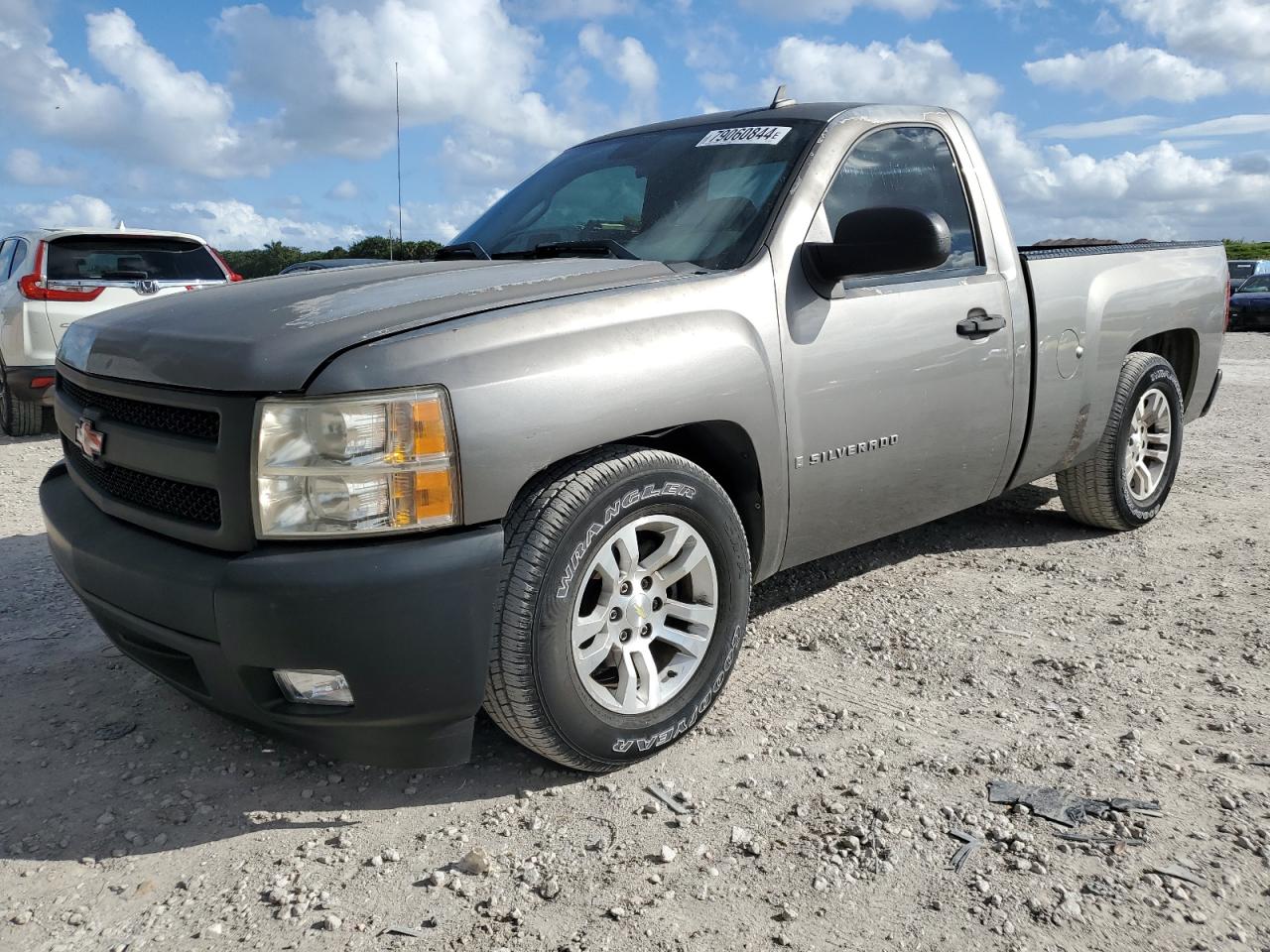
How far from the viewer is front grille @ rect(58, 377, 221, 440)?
7.79 feet

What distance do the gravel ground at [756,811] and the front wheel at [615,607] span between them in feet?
0.54

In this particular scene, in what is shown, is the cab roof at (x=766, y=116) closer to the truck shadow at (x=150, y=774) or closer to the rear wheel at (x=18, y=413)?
the truck shadow at (x=150, y=774)

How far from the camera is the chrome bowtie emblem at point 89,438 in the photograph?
271 centimetres

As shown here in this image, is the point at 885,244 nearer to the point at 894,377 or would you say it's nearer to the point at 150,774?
the point at 894,377

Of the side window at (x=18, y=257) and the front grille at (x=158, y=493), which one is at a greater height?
the side window at (x=18, y=257)

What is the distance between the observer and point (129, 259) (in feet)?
27.3

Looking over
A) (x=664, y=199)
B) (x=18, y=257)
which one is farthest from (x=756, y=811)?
(x=18, y=257)

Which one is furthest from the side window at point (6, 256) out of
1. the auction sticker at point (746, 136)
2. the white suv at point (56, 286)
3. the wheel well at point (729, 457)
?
the wheel well at point (729, 457)

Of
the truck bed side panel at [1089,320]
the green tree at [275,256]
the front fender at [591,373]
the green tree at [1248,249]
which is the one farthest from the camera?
the green tree at [1248,249]

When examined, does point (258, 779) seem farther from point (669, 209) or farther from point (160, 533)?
point (669, 209)

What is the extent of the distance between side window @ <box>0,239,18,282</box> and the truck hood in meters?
6.45

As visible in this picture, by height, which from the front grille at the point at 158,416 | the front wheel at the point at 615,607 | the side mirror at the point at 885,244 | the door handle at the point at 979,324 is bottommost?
the front wheel at the point at 615,607

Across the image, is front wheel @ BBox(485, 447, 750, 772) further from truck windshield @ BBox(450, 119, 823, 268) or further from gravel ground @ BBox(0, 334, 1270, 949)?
truck windshield @ BBox(450, 119, 823, 268)

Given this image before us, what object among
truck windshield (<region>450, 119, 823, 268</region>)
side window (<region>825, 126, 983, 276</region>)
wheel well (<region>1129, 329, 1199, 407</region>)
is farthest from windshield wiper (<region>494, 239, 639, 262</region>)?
wheel well (<region>1129, 329, 1199, 407</region>)
